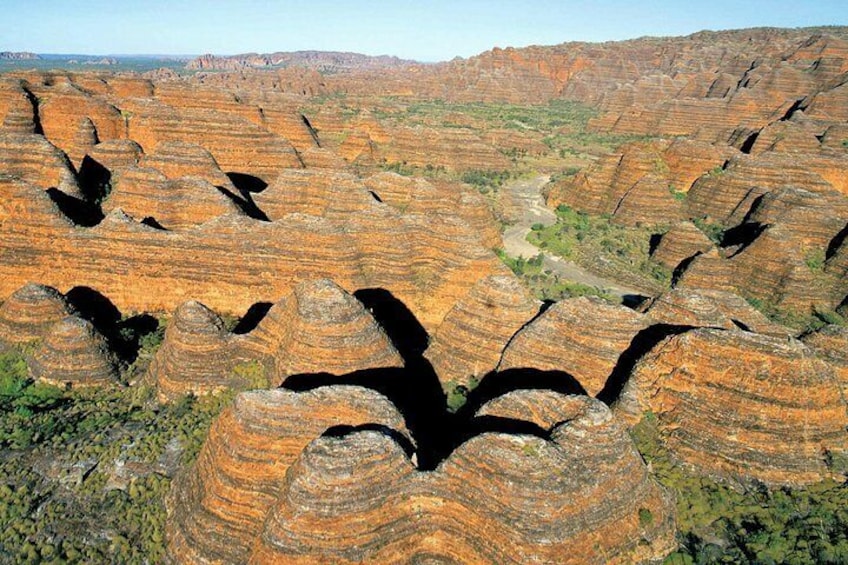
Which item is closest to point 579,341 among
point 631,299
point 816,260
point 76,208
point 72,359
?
point 631,299

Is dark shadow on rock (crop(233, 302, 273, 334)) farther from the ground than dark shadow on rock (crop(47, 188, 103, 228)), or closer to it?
closer to it

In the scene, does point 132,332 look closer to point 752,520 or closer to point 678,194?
point 752,520

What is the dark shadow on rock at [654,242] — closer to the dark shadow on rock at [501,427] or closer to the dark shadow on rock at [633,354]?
the dark shadow on rock at [633,354]

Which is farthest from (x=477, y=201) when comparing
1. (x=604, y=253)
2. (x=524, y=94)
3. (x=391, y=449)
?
(x=524, y=94)

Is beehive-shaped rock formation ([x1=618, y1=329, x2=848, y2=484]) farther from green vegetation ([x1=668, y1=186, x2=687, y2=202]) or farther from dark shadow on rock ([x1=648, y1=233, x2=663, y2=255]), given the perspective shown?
green vegetation ([x1=668, y1=186, x2=687, y2=202])

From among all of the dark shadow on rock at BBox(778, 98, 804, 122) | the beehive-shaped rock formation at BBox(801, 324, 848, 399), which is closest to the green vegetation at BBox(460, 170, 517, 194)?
the dark shadow on rock at BBox(778, 98, 804, 122)
